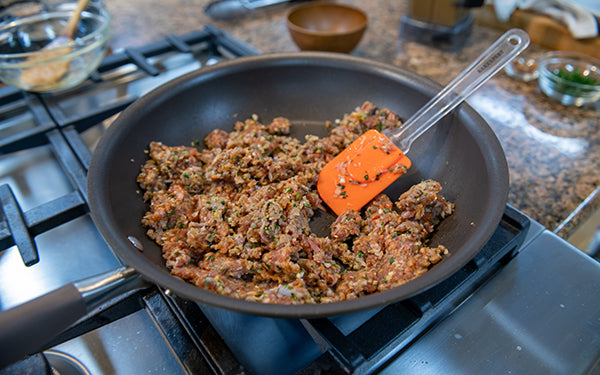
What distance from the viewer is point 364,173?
125 centimetres

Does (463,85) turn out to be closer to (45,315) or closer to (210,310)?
(210,310)

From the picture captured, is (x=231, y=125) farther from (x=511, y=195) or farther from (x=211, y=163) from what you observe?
(x=511, y=195)

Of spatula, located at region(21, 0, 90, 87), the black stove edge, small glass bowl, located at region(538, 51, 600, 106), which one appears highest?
spatula, located at region(21, 0, 90, 87)

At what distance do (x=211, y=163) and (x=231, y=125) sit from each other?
263 mm

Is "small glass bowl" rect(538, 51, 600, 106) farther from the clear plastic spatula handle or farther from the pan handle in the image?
the pan handle

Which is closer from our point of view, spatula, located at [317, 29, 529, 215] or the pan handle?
the pan handle

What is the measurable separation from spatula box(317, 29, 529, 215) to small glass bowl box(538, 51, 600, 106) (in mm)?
752

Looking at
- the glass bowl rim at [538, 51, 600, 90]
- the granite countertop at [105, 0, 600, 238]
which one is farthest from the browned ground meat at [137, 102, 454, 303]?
the glass bowl rim at [538, 51, 600, 90]

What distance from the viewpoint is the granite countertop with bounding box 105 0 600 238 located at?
4.40ft

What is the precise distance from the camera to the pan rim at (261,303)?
76 centimetres

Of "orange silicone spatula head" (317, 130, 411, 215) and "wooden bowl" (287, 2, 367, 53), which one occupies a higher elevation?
"wooden bowl" (287, 2, 367, 53)

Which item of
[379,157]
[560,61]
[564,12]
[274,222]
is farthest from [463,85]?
[564,12]

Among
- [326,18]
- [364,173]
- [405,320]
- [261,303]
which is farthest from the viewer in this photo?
[326,18]

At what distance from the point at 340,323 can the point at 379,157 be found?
1.82ft
